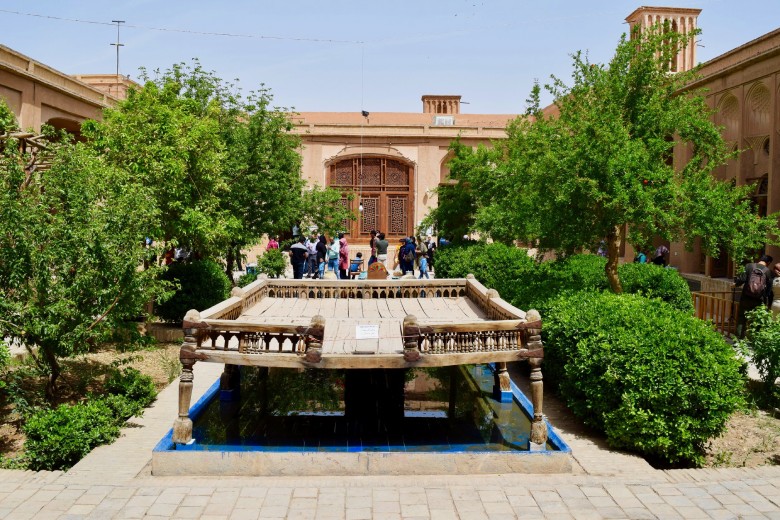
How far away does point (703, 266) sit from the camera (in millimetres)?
24344

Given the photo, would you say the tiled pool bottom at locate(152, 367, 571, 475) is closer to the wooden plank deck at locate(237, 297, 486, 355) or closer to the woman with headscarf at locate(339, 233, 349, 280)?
the wooden plank deck at locate(237, 297, 486, 355)

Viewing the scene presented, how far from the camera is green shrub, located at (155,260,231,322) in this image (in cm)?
1427

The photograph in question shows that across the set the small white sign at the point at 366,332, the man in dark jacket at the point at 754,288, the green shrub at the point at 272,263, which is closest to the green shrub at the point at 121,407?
the small white sign at the point at 366,332

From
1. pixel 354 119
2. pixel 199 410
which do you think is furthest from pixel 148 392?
pixel 354 119

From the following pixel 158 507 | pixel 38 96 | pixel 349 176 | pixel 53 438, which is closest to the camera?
pixel 158 507

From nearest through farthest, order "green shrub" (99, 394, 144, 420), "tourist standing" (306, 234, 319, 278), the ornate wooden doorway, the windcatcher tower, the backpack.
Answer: "green shrub" (99, 394, 144, 420) → the backpack → "tourist standing" (306, 234, 319, 278) → the windcatcher tower → the ornate wooden doorway

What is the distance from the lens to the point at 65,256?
28.2 ft

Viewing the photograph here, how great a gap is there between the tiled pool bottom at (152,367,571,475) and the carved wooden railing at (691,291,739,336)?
667 centimetres

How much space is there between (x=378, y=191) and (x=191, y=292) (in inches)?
866

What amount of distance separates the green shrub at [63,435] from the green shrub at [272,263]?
38.9ft

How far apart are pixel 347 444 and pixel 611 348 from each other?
2892mm

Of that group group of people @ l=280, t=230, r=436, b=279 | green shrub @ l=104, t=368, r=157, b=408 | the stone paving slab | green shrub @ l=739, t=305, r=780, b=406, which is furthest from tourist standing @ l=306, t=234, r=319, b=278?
the stone paving slab

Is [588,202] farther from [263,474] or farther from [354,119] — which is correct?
[354,119]

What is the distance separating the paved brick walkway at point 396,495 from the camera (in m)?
5.98
